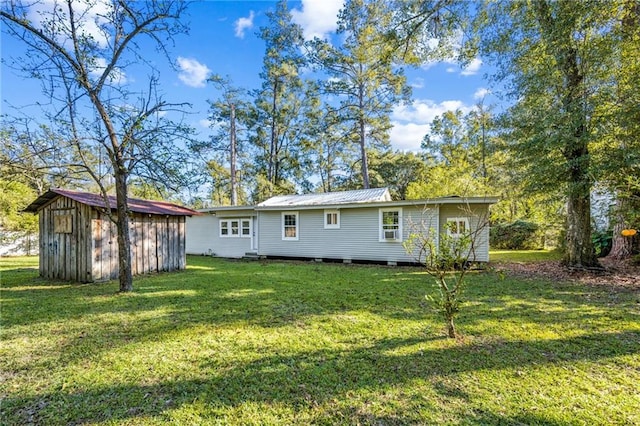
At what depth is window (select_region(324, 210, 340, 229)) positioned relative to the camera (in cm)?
1217

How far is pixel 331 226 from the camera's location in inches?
483

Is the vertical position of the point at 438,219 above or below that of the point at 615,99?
below

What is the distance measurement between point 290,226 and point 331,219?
202 centimetres

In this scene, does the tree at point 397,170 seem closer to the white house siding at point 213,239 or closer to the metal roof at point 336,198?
the metal roof at point 336,198

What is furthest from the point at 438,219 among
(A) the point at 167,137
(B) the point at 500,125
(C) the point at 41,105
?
(C) the point at 41,105

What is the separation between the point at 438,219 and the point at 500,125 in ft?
11.7

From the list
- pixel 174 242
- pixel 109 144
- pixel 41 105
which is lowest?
pixel 174 242

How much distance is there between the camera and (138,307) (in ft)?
17.6

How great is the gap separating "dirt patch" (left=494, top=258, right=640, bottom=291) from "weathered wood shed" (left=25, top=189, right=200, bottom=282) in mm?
10864

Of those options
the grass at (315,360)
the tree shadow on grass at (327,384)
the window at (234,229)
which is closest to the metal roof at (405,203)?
the window at (234,229)

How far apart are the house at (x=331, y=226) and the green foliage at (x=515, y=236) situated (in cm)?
859

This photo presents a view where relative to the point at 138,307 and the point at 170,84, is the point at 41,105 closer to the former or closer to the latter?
the point at 170,84

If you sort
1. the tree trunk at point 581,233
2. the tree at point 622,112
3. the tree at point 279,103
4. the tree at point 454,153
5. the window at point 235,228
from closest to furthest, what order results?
1. the tree at point 622,112
2. the tree trunk at point 581,233
3. the window at point 235,228
4. the tree at point 454,153
5. the tree at point 279,103

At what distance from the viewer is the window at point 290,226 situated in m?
13.1
